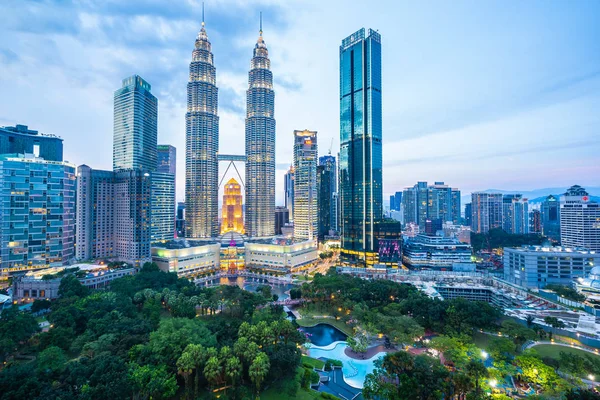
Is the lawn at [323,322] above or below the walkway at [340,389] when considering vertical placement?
below

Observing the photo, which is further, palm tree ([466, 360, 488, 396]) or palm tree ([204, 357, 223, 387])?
palm tree ([466, 360, 488, 396])

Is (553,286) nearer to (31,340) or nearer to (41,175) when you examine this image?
(31,340)

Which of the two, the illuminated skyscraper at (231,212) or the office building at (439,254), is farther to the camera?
the illuminated skyscraper at (231,212)

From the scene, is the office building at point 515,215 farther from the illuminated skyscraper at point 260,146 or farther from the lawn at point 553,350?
the lawn at point 553,350

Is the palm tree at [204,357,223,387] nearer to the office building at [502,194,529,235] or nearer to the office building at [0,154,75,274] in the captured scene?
the office building at [0,154,75,274]

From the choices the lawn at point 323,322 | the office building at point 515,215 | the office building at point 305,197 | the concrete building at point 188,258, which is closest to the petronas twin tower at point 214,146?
the office building at point 305,197

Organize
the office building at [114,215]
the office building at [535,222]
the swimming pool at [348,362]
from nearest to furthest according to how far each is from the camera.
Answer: the swimming pool at [348,362] < the office building at [114,215] < the office building at [535,222]

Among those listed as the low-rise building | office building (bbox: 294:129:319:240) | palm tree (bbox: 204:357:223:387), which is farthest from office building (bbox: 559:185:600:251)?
the low-rise building
